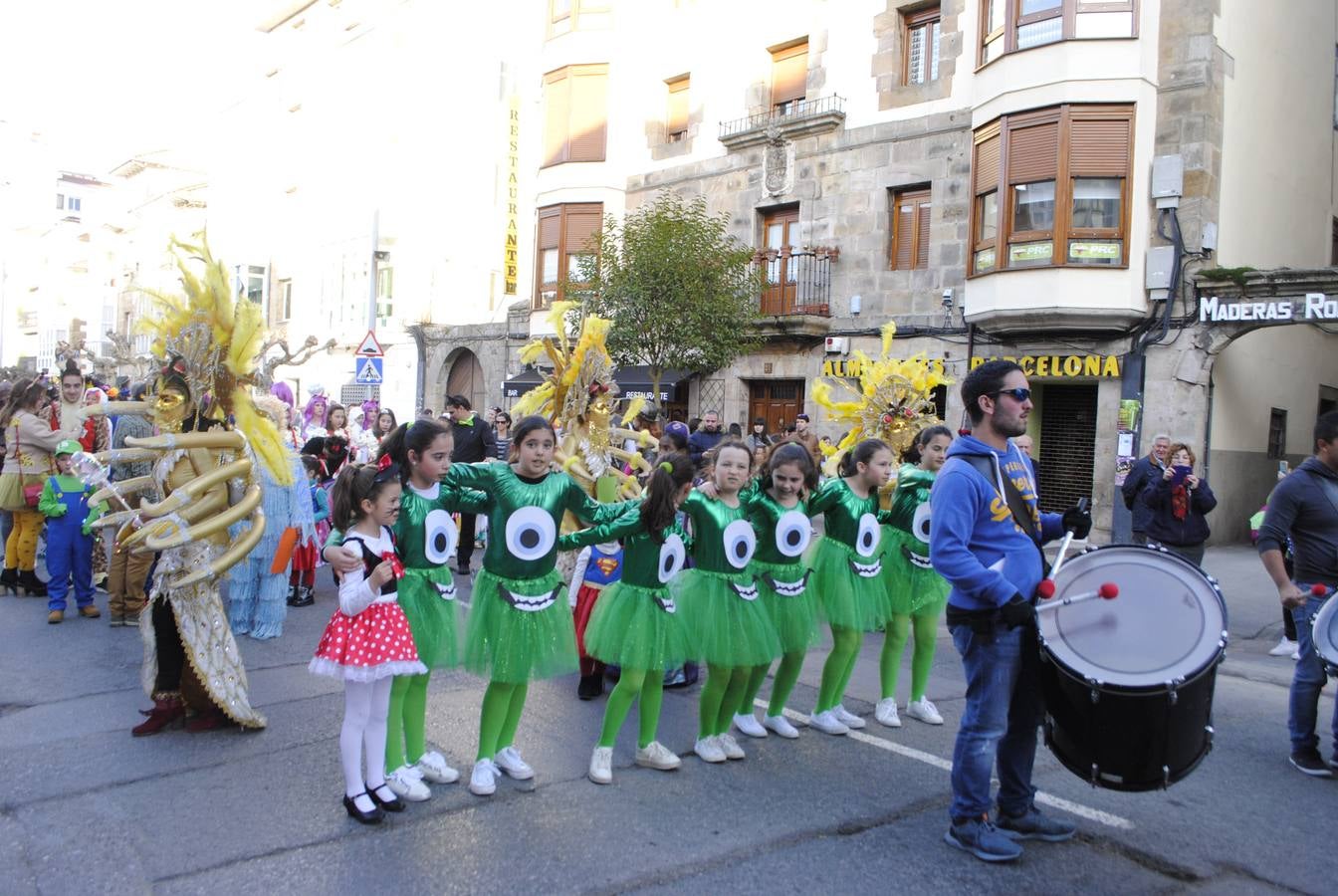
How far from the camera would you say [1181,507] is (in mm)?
9266

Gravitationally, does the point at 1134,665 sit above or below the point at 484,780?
above

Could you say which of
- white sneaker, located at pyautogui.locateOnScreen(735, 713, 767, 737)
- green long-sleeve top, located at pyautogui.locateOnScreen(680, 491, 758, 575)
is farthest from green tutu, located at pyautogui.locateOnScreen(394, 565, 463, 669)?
white sneaker, located at pyautogui.locateOnScreen(735, 713, 767, 737)

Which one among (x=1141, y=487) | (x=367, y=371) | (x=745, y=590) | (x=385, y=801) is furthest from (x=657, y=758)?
(x=367, y=371)

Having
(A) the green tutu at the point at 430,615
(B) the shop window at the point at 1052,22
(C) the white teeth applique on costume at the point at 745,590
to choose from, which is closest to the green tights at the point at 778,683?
(C) the white teeth applique on costume at the point at 745,590

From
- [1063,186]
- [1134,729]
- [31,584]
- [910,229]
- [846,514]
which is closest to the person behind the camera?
[1134,729]

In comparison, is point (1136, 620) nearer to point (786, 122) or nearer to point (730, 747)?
point (730, 747)

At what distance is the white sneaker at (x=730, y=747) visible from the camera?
5.16 meters

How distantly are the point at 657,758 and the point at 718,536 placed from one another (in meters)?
1.13

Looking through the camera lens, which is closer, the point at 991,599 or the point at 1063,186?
the point at 991,599

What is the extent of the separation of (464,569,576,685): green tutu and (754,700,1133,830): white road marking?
1917 millimetres

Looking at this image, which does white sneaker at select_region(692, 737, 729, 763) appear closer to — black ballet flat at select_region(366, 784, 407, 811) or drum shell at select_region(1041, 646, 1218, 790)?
black ballet flat at select_region(366, 784, 407, 811)

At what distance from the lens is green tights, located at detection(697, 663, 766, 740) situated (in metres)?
5.09

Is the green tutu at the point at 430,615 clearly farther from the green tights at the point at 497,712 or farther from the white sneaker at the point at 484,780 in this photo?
the white sneaker at the point at 484,780

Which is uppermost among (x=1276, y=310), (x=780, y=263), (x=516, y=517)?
(x=780, y=263)
